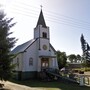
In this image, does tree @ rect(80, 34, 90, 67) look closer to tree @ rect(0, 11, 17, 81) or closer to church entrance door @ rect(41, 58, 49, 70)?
church entrance door @ rect(41, 58, 49, 70)

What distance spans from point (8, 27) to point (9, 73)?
14.2ft

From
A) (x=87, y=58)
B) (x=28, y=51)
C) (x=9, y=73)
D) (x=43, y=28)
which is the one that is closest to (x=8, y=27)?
(x=9, y=73)

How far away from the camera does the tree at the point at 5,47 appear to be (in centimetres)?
1548

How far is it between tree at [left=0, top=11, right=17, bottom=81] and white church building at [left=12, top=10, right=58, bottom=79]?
12018 mm

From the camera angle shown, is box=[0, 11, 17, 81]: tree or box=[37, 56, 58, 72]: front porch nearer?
box=[0, 11, 17, 81]: tree

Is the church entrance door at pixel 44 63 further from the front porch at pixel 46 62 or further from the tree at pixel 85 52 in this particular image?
the tree at pixel 85 52

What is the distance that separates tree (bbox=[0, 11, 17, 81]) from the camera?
15480 millimetres

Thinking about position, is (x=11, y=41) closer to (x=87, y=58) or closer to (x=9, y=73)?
(x=9, y=73)

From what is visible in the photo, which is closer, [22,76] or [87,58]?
[22,76]

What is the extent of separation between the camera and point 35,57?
98.3ft

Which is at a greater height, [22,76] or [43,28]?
[43,28]

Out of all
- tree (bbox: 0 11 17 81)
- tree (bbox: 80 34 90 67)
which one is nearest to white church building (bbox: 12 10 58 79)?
tree (bbox: 0 11 17 81)

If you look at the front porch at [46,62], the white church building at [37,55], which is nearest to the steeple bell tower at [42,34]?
the white church building at [37,55]

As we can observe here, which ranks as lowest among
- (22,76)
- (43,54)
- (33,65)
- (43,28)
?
(22,76)
